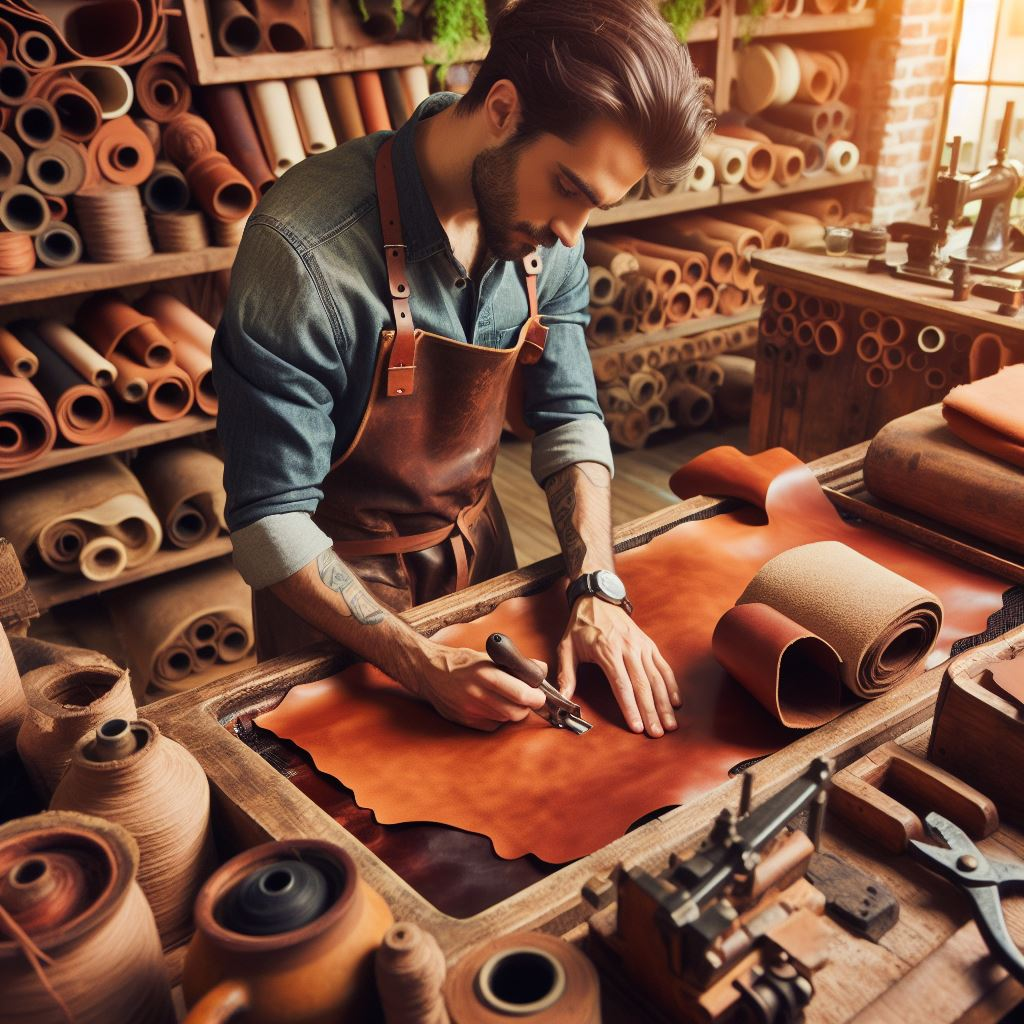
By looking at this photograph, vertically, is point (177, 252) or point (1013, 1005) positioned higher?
point (177, 252)

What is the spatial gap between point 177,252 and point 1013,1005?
330 cm

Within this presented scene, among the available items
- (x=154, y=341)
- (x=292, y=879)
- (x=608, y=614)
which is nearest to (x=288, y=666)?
(x=608, y=614)

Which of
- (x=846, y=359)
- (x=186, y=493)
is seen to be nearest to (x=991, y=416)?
(x=846, y=359)

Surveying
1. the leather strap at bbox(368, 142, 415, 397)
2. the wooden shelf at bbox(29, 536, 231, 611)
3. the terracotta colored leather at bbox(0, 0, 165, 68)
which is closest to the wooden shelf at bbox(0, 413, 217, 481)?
the wooden shelf at bbox(29, 536, 231, 611)

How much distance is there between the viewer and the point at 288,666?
161 centimetres

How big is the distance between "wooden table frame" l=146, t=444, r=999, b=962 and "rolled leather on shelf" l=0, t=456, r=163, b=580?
2.05 meters

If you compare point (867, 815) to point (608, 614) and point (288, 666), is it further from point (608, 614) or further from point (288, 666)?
point (288, 666)

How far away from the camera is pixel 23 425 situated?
3.29m

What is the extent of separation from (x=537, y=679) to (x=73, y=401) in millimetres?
2451

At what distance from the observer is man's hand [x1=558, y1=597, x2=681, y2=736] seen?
5.00ft

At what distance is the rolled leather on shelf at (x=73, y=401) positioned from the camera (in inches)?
130

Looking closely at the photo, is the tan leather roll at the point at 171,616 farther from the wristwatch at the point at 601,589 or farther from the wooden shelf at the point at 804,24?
the wooden shelf at the point at 804,24

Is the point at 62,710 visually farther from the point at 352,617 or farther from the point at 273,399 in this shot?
the point at 273,399

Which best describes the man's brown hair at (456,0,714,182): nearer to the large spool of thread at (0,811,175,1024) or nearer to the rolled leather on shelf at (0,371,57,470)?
the large spool of thread at (0,811,175,1024)
